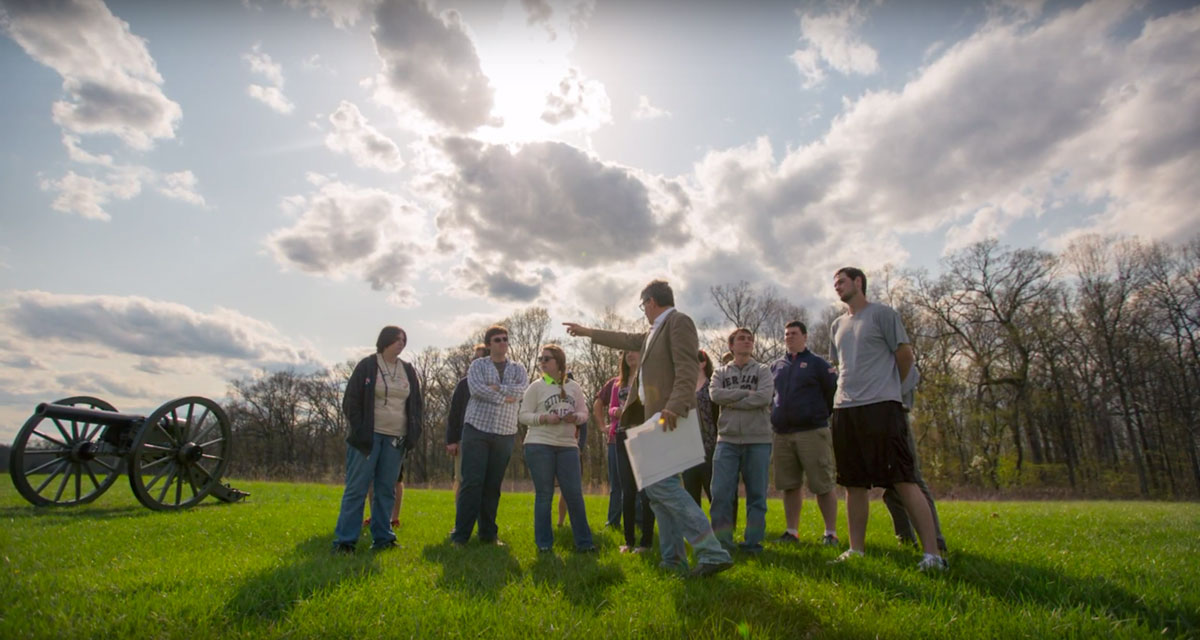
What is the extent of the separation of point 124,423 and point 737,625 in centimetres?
998

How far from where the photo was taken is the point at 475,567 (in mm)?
4156

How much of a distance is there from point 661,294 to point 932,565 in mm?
2617

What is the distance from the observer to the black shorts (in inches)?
160

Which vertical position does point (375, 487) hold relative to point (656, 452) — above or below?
below

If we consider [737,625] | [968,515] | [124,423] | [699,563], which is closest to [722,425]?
[699,563]

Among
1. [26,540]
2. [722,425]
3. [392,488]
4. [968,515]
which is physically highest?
[722,425]

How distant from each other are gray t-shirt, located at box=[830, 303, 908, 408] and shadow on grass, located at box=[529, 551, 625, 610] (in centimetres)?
222

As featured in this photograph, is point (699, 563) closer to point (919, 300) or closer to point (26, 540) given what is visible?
point (26, 540)

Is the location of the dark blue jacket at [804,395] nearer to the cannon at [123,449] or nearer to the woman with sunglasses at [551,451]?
the woman with sunglasses at [551,451]

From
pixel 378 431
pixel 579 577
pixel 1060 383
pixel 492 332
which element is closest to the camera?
pixel 579 577

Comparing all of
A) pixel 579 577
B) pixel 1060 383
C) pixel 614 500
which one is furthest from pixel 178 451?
pixel 1060 383

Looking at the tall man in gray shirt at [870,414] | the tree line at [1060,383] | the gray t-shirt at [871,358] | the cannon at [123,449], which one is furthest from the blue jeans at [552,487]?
the tree line at [1060,383]

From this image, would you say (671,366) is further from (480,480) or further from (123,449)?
(123,449)

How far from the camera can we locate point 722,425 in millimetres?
5379
